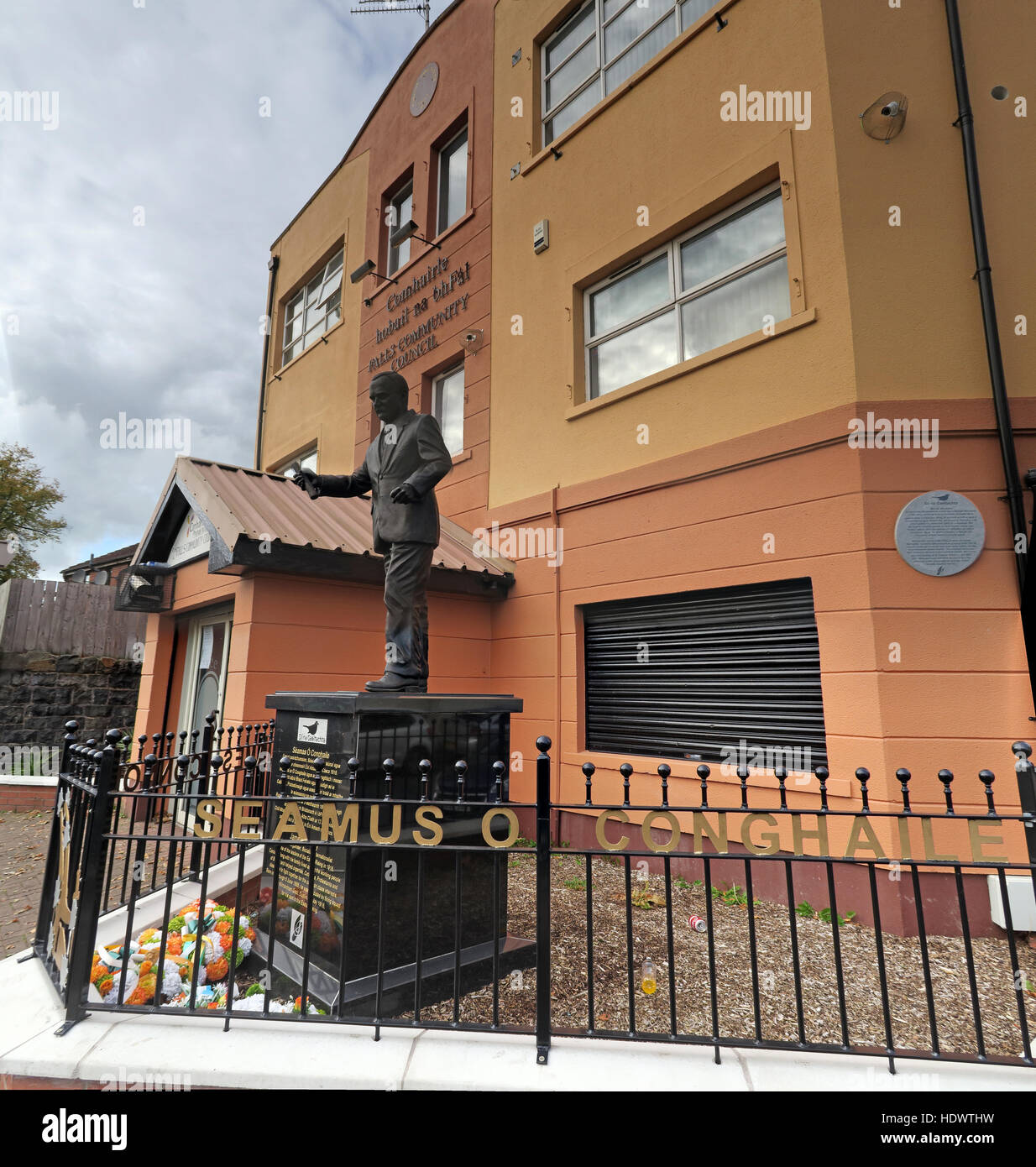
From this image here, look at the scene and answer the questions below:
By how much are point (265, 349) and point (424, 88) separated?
6.71 m

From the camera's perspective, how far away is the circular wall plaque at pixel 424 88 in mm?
11039

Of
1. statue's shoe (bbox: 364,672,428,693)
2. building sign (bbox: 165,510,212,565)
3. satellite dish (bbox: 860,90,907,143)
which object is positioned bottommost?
statue's shoe (bbox: 364,672,428,693)

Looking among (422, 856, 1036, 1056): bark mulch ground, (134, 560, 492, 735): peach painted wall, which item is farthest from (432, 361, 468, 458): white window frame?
(422, 856, 1036, 1056): bark mulch ground

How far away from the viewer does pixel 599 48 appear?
8078 mm

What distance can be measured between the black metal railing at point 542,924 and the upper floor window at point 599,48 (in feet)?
27.4

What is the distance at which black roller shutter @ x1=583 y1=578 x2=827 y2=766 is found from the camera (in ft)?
18.0

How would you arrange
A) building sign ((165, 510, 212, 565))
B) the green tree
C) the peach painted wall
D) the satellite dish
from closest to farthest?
1. the satellite dish
2. the peach painted wall
3. building sign ((165, 510, 212, 565))
4. the green tree

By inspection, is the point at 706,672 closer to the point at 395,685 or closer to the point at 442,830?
the point at 395,685

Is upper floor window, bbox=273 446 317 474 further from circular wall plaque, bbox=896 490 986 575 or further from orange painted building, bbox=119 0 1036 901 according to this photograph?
circular wall plaque, bbox=896 490 986 575

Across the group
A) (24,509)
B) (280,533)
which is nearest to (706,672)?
(280,533)

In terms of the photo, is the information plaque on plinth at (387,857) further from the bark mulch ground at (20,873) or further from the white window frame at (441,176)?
the white window frame at (441,176)

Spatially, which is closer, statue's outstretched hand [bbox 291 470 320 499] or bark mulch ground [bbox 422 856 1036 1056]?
bark mulch ground [bbox 422 856 1036 1056]

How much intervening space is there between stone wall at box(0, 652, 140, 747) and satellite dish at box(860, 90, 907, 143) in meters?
13.5

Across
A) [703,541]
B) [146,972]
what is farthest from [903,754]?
[146,972]
